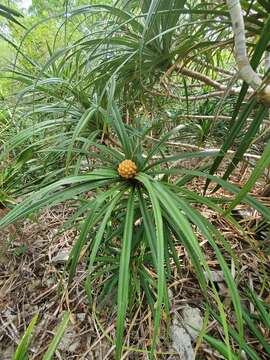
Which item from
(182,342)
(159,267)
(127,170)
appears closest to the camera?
(159,267)

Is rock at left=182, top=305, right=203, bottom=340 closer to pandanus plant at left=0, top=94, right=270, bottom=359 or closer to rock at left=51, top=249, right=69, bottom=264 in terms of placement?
pandanus plant at left=0, top=94, right=270, bottom=359

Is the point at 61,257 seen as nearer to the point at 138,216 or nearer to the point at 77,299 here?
the point at 77,299

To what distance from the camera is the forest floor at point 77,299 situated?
658 mm

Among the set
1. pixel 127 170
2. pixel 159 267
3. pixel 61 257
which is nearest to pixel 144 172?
pixel 127 170

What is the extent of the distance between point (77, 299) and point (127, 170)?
18.4 inches

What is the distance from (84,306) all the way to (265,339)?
1.56 feet

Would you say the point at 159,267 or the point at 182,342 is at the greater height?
the point at 159,267

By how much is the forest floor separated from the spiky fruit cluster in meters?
0.19

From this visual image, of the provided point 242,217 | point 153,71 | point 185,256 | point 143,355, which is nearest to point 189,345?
point 143,355

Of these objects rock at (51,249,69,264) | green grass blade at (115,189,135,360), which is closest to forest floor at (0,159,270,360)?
rock at (51,249,69,264)

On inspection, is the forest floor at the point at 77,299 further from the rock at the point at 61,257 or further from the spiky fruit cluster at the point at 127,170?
the spiky fruit cluster at the point at 127,170

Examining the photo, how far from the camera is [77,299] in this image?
2.52 feet

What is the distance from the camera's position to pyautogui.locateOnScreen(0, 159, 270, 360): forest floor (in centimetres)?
66

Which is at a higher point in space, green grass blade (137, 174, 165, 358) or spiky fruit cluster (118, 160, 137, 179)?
spiky fruit cluster (118, 160, 137, 179)
